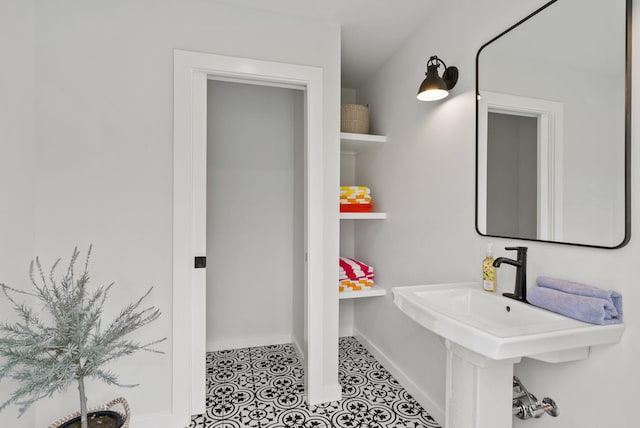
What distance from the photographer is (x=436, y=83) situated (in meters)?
1.64

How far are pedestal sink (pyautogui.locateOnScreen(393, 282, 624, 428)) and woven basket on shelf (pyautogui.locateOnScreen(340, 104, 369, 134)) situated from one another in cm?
154

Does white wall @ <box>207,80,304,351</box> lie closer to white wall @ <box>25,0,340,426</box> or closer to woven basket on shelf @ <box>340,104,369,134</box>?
woven basket on shelf @ <box>340,104,369,134</box>

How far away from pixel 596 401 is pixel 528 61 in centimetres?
135

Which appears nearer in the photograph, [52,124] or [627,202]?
A: [627,202]

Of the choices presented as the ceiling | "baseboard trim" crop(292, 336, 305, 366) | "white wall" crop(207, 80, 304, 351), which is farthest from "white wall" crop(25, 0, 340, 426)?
"baseboard trim" crop(292, 336, 305, 366)

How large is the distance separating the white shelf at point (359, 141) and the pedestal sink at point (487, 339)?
1.35m

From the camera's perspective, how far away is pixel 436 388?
1.87 meters

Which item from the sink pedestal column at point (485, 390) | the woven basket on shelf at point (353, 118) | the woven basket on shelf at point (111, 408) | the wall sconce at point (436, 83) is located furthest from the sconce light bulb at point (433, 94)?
the woven basket on shelf at point (111, 408)

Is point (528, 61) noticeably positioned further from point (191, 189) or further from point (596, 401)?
point (191, 189)

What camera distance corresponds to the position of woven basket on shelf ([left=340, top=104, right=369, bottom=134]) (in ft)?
8.32

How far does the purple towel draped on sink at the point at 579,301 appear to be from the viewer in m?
1.01

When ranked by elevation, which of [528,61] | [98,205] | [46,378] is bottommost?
[46,378]

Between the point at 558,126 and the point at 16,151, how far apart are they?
7.85 ft

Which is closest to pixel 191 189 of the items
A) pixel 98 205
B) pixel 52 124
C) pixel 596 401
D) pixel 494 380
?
pixel 98 205
